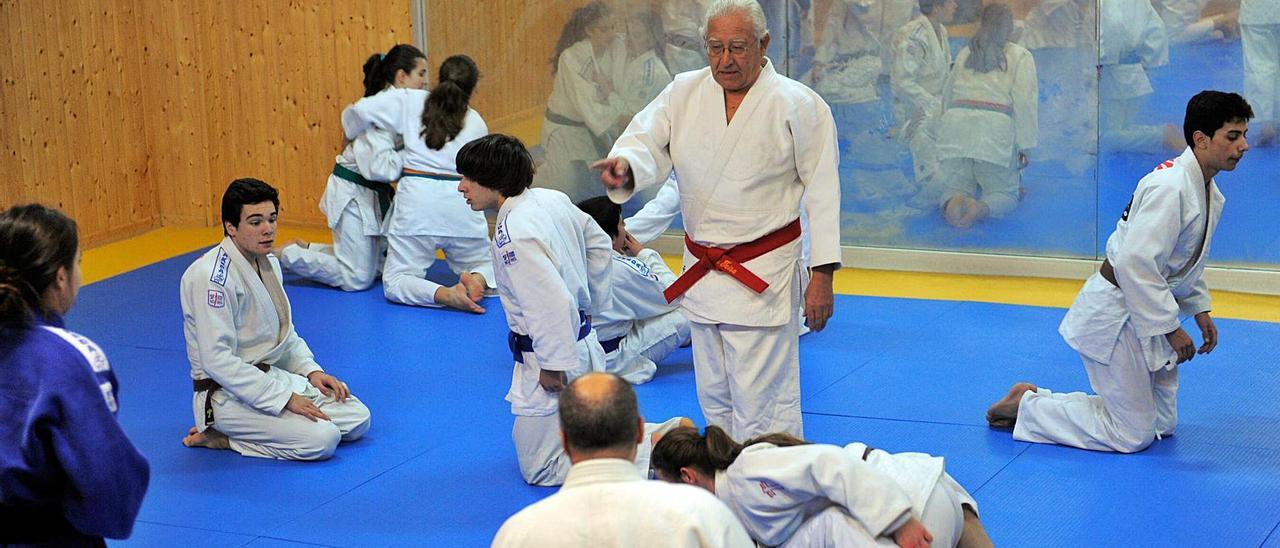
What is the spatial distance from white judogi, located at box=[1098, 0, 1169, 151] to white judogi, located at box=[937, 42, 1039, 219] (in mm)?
350

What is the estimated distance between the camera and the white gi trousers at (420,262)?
7293 millimetres

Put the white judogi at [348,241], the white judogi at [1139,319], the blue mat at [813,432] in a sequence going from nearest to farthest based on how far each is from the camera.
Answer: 1. the blue mat at [813,432]
2. the white judogi at [1139,319]
3. the white judogi at [348,241]

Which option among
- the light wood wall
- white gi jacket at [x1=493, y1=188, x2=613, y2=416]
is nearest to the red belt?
white gi jacket at [x1=493, y1=188, x2=613, y2=416]

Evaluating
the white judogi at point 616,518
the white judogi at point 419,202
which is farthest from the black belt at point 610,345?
the white judogi at point 616,518

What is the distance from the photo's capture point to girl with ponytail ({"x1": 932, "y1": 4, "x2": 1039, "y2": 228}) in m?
7.30

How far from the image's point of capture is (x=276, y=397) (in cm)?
504

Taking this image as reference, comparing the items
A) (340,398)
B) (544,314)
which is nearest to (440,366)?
(340,398)

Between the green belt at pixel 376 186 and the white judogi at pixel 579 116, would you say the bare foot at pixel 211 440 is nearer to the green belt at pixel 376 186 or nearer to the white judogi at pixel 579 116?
the green belt at pixel 376 186

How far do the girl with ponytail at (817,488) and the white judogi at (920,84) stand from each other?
162 inches

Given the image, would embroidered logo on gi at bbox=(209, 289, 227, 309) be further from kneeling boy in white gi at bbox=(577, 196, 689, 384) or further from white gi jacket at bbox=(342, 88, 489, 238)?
white gi jacket at bbox=(342, 88, 489, 238)

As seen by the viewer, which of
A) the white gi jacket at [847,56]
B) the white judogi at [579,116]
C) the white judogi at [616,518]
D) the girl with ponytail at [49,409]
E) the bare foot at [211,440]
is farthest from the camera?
the white judogi at [579,116]

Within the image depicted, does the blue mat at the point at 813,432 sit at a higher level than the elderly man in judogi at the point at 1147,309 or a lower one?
lower

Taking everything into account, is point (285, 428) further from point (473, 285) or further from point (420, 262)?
point (420, 262)

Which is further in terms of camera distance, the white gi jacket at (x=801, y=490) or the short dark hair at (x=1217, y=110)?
the short dark hair at (x=1217, y=110)
